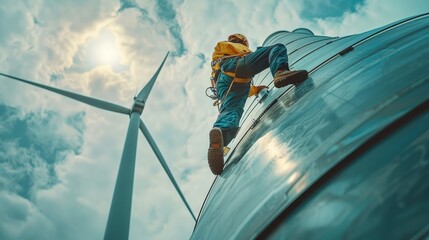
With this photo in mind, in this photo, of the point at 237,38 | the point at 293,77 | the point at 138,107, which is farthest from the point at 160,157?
the point at 293,77

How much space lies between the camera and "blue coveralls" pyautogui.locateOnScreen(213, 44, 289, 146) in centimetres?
367

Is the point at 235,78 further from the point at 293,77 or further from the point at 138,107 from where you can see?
the point at 138,107

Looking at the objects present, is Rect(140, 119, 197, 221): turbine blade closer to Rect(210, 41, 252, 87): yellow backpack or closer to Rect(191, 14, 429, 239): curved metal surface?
Rect(210, 41, 252, 87): yellow backpack

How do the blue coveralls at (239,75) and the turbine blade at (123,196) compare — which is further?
the turbine blade at (123,196)

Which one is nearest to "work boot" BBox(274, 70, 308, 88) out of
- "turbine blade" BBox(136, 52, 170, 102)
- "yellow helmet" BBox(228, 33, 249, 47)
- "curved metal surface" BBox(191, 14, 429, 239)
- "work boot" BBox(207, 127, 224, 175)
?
"curved metal surface" BBox(191, 14, 429, 239)

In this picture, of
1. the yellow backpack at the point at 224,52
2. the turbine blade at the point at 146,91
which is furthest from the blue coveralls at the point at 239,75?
the turbine blade at the point at 146,91

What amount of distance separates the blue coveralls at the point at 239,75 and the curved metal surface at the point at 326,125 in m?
1.05

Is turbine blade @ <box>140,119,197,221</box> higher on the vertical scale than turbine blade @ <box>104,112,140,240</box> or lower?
higher

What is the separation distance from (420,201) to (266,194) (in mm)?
778

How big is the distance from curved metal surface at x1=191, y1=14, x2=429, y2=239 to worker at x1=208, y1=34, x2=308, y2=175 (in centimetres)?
72

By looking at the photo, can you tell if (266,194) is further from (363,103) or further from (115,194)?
(115,194)

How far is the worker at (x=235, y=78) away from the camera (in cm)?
339

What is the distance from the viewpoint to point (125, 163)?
24.5 feet

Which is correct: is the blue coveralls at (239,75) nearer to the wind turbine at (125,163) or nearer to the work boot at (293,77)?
the work boot at (293,77)
